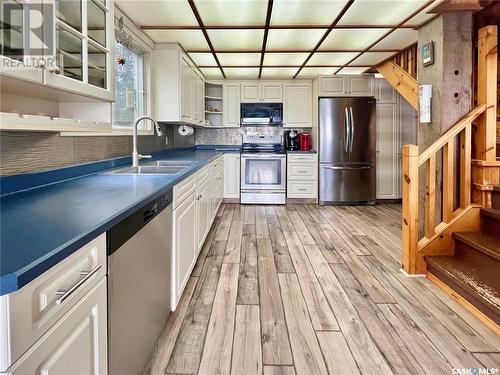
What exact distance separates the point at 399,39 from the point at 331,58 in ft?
3.76

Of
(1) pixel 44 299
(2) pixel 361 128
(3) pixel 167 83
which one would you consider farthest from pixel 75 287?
(2) pixel 361 128

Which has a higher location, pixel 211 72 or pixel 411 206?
pixel 211 72

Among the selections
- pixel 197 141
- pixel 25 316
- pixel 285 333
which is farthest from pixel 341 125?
pixel 25 316

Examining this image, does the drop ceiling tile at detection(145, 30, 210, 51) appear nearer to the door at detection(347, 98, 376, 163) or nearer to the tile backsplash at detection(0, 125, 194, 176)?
the tile backsplash at detection(0, 125, 194, 176)

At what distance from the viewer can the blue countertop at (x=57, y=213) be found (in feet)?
2.55

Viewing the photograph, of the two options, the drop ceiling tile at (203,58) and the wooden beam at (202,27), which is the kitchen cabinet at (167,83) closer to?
the wooden beam at (202,27)

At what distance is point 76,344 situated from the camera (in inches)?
37.7

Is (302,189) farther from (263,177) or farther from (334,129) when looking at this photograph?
(334,129)

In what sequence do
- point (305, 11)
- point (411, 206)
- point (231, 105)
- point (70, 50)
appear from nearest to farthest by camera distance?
point (70, 50) → point (411, 206) → point (305, 11) → point (231, 105)

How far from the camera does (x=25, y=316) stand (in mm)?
729

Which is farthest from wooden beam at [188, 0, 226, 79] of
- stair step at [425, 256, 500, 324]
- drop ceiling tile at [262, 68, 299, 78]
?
stair step at [425, 256, 500, 324]

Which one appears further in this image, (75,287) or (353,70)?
(353,70)

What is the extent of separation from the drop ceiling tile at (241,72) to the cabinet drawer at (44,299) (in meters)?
5.22

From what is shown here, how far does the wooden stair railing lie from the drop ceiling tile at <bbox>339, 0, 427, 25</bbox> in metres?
1.08
